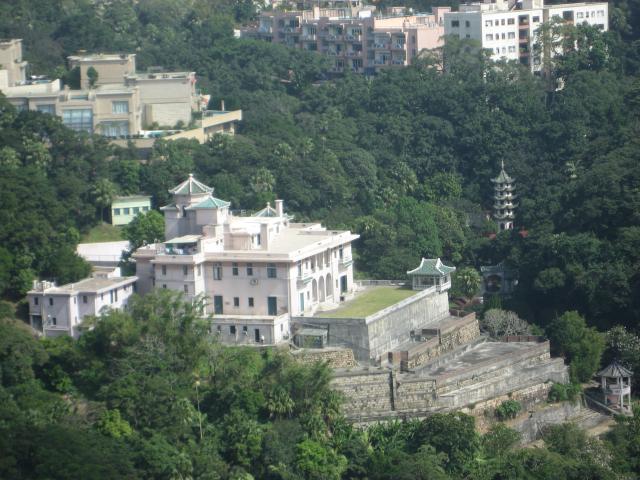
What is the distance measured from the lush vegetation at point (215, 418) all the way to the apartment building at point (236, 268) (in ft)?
4.55

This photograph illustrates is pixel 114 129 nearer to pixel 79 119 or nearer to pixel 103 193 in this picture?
pixel 79 119

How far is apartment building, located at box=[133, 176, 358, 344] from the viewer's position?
62188 mm

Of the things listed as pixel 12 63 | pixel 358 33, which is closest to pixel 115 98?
pixel 12 63

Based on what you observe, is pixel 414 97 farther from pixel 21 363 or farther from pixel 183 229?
pixel 21 363

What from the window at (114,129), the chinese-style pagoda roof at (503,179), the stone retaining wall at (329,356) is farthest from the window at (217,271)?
the chinese-style pagoda roof at (503,179)

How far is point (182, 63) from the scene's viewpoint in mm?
97312

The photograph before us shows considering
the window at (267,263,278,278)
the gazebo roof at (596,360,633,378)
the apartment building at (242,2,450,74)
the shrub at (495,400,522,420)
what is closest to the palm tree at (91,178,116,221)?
the window at (267,263,278,278)

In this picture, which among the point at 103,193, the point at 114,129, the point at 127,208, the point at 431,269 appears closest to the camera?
the point at 431,269

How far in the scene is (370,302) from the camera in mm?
65250

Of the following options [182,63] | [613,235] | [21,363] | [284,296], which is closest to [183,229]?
[284,296]

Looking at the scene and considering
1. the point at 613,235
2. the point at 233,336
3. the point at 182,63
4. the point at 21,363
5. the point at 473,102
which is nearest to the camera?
the point at 21,363

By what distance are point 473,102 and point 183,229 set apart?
88.0 ft

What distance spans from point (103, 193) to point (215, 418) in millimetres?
17441

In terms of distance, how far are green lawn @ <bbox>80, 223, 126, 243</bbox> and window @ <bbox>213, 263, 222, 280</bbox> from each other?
996 cm
